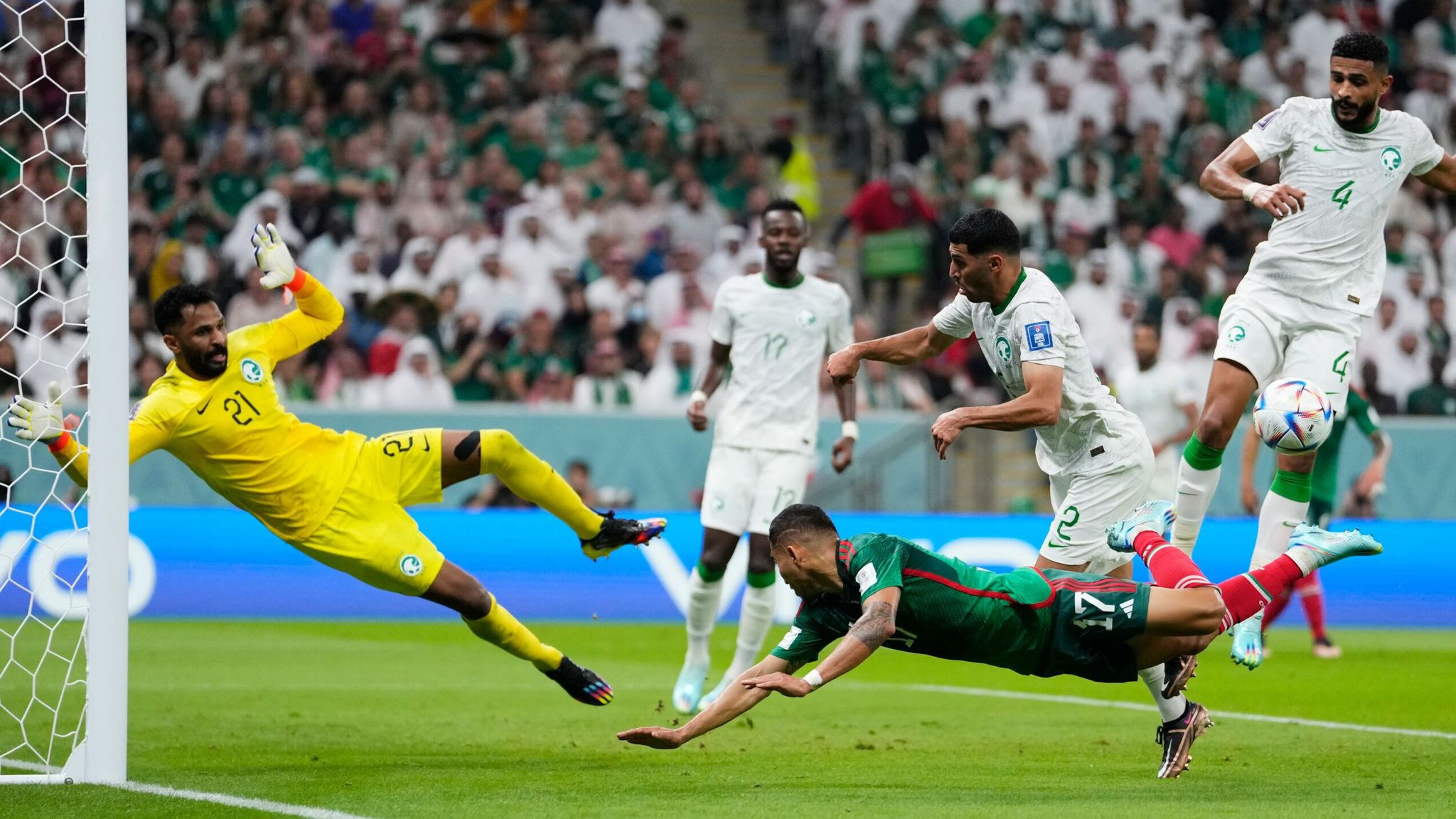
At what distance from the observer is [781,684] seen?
6.40 metres

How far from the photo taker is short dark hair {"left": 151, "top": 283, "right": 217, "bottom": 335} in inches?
332

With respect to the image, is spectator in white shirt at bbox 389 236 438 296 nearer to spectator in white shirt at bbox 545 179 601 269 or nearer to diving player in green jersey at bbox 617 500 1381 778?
spectator in white shirt at bbox 545 179 601 269

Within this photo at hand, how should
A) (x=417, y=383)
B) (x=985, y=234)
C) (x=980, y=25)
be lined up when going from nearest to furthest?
(x=985, y=234), (x=417, y=383), (x=980, y=25)

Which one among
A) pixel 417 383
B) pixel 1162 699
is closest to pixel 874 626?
pixel 1162 699

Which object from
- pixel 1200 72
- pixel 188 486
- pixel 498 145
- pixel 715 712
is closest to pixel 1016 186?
pixel 1200 72

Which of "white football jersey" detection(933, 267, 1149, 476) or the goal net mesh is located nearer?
"white football jersey" detection(933, 267, 1149, 476)

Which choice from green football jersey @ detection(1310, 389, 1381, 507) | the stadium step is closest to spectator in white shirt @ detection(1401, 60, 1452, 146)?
the stadium step

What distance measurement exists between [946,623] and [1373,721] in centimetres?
394

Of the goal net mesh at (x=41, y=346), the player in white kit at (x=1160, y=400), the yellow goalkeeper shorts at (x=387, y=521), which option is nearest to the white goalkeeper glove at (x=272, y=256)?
the yellow goalkeeper shorts at (x=387, y=521)

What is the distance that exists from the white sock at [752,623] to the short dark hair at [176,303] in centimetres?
367

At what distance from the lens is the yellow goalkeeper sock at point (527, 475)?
8.84 meters

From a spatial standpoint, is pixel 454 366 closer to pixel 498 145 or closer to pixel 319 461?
pixel 498 145

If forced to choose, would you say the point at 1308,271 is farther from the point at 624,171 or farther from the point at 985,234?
the point at 624,171

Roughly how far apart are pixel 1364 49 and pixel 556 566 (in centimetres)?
926
